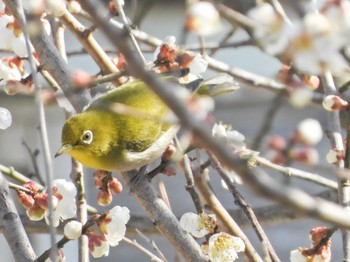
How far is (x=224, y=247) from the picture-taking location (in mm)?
1725

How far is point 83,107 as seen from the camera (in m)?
2.02

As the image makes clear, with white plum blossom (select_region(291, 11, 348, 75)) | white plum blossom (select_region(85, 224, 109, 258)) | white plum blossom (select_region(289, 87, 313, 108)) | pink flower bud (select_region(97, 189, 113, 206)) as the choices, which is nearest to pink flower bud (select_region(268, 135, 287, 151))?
white plum blossom (select_region(289, 87, 313, 108))

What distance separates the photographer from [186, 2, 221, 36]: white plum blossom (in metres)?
1.19

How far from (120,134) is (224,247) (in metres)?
0.91

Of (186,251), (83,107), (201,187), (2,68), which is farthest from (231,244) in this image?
(2,68)

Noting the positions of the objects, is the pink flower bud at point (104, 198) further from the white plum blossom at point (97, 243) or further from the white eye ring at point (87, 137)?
the white eye ring at point (87, 137)

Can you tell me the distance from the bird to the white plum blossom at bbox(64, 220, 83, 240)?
21.0 inches

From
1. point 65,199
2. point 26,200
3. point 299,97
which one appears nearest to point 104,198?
point 65,199

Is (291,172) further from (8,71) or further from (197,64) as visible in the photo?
(8,71)

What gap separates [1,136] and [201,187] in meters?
3.73

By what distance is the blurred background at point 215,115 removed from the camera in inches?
193

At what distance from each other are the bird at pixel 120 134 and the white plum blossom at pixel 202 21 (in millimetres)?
1046

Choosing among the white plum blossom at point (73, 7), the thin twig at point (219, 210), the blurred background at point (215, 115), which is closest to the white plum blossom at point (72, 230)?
the thin twig at point (219, 210)

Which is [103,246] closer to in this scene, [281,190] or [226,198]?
[281,190]
